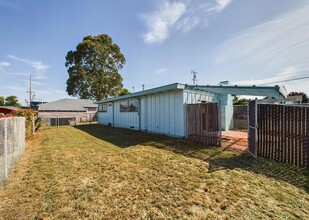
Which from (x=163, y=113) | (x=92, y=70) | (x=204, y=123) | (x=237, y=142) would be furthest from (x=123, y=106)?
(x=92, y=70)

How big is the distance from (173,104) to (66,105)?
32.4 meters

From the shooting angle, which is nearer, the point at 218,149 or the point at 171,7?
the point at 218,149

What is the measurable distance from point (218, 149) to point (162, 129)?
14.5 feet

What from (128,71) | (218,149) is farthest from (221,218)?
(128,71)

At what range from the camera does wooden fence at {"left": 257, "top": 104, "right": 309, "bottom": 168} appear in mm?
4449

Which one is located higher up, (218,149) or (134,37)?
(134,37)

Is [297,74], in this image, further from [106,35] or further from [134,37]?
[106,35]

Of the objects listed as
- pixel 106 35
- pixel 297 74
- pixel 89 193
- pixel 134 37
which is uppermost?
pixel 106 35

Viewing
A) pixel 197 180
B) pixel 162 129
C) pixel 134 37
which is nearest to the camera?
pixel 197 180

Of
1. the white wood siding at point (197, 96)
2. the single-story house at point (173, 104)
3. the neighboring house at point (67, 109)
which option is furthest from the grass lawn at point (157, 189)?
the neighboring house at point (67, 109)

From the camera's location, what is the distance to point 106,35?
Result: 29.9 m

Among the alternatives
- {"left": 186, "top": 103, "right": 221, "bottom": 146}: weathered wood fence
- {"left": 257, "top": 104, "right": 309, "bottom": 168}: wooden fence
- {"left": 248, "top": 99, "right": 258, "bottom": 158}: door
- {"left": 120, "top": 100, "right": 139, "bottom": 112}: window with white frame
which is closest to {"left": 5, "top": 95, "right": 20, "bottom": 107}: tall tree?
{"left": 120, "top": 100, "right": 139, "bottom": 112}: window with white frame

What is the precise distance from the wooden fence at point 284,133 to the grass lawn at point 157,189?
0.37 meters

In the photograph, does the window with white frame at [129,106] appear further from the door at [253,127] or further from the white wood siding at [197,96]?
the door at [253,127]
